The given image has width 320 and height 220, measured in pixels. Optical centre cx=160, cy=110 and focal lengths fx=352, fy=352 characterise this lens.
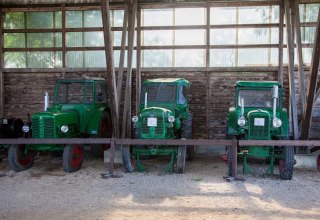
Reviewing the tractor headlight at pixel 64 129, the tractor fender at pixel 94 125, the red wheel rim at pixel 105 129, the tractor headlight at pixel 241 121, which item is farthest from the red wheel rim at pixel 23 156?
the tractor headlight at pixel 241 121

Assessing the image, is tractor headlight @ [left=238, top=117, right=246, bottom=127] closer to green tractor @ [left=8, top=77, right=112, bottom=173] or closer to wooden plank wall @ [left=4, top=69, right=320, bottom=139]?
wooden plank wall @ [left=4, top=69, right=320, bottom=139]

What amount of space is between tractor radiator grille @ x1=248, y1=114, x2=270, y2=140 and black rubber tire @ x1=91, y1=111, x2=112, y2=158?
12.6 ft

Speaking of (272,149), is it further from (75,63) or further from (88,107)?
(75,63)

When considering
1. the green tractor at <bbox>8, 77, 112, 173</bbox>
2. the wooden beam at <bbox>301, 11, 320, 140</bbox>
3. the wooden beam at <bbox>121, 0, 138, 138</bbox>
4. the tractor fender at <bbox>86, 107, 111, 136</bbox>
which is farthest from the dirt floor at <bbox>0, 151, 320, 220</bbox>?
the wooden beam at <bbox>121, 0, 138, 138</bbox>

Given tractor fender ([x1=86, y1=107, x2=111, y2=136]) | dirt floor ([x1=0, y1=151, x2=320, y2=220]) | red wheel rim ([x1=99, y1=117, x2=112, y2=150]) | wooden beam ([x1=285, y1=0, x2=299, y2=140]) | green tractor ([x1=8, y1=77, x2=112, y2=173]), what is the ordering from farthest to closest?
red wheel rim ([x1=99, y1=117, x2=112, y2=150])
wooden beam ([x1=285, y1=0, x2=299, y2=140])
tractor fender ([x1=86, y1=107, x2=111, y2=136])
green tractor ([x1=8, y1=77, x2=112, y2=173])
dirt floor ([x1=0, y1=151, x2=320, y2=220])

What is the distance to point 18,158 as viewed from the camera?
25.6 feet

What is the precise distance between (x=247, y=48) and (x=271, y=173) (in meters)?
4.38

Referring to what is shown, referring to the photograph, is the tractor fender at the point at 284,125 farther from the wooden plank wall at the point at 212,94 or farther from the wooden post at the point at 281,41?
the wooden plank wall at the point at 212,94

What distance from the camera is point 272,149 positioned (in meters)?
7.27

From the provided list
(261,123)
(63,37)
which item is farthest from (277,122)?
(63,37)

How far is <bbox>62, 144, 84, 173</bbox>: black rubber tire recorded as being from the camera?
7.56 meters

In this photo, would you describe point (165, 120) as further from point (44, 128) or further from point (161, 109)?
point (44, 128)

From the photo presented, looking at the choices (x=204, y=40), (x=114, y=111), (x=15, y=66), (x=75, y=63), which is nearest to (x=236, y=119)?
(x=114, y=111)

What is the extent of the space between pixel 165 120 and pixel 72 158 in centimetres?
223
